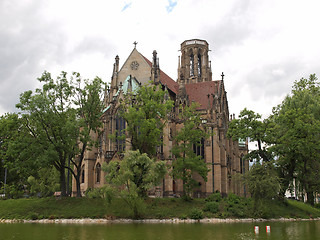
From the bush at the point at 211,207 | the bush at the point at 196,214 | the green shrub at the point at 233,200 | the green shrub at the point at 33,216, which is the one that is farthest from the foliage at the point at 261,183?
the green shrub at the point at 33,216

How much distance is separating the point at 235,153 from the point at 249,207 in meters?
25.8

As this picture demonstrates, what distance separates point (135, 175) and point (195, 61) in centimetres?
4614

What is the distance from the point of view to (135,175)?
33938mm

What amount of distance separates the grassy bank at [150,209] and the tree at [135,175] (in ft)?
4.21

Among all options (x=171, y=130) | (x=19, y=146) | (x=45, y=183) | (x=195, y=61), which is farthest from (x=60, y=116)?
(x=195, y=61)

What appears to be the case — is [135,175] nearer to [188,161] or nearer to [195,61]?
[188,161]

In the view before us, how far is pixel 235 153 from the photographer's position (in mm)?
61156

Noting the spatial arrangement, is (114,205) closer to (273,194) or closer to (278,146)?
(273,194)

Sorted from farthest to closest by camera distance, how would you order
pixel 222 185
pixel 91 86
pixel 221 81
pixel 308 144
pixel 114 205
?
pixel 221 81
pixel 222 185
pixel 91 86
pixel 308 144
pixel 114 205

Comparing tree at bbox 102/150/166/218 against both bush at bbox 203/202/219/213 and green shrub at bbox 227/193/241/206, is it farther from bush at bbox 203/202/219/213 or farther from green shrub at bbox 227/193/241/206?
green shrub at bbox 227/193/241/206

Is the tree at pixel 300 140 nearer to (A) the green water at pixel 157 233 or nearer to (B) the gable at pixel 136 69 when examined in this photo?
(A) the green water at pixel 157 233

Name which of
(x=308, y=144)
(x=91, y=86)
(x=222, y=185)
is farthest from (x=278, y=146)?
(x=91, y=86)

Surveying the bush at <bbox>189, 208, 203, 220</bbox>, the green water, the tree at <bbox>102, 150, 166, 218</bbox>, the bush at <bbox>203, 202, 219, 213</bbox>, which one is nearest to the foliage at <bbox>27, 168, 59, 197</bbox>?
the tree at <bbox>102, 150, 166, 218</bbox>

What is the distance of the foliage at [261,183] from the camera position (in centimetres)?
3375
